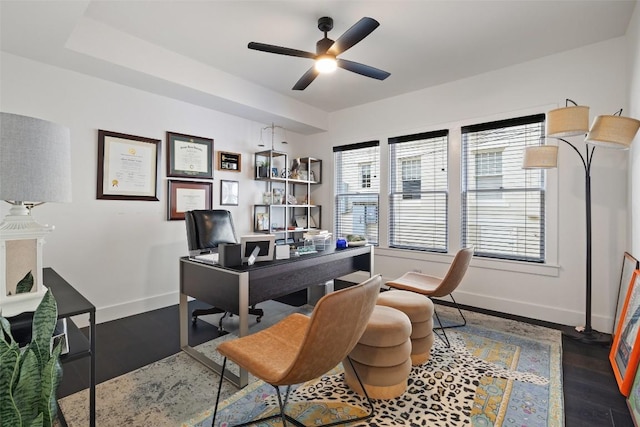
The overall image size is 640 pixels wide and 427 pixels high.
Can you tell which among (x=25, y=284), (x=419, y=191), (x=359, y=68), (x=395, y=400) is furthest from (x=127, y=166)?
(x=419, y=191)

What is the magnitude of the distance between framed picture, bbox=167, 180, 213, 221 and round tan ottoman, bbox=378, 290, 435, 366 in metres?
2.58

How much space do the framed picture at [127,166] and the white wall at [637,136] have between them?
435cm

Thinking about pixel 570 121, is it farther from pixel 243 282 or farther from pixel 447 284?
pixel 243 282

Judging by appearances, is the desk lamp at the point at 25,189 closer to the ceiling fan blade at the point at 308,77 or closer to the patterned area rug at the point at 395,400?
the patterned area rug at the point at 395,400

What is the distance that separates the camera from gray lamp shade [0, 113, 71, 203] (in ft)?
3.79

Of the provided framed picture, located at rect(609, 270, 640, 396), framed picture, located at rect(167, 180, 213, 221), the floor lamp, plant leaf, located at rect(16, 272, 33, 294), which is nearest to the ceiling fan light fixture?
the floor lamp

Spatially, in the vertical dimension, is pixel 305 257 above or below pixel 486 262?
above

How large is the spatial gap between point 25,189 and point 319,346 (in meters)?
1.32

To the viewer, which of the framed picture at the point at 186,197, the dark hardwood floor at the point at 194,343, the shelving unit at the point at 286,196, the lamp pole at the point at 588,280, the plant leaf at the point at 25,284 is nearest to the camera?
the plant leaf at the point at 25,284

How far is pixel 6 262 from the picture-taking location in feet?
4.19

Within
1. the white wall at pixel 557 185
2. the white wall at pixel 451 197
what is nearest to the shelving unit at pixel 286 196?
the white wall at pixel 451 197

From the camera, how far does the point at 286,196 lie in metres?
4.50

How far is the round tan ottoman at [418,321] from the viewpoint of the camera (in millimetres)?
2188

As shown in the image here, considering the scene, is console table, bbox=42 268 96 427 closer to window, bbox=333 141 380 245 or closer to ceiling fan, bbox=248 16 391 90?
ceiling fan, bbox=248 16 391 90
